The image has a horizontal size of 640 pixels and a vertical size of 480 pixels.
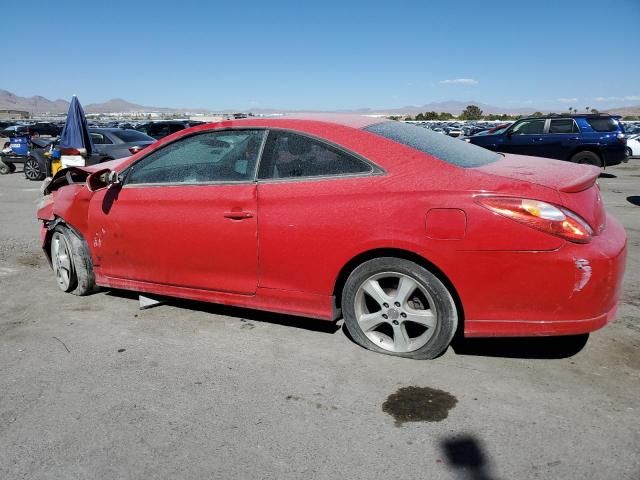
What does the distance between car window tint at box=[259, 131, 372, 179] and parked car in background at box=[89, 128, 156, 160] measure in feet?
34.6

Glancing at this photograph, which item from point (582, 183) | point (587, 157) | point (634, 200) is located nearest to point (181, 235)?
point (582, 183)

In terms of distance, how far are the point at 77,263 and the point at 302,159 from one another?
7.77 feet

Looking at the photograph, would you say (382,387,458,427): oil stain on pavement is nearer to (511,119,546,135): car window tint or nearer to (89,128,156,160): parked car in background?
(89,128,156,160): parked car in background

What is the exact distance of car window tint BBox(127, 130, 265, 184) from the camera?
12.3 feet

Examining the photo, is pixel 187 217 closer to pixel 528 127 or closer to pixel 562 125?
pixel 528 127

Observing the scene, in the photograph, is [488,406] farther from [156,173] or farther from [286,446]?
[156,173]

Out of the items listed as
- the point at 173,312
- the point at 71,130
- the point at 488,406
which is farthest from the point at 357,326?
the point at 71,130

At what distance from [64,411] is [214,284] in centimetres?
129

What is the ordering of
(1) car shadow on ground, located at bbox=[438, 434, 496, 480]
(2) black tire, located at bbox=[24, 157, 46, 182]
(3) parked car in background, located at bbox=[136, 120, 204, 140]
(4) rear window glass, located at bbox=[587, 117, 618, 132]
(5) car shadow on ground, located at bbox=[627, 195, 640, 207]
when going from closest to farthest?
(1) car shadow on ground, located at bbox=[438, 434, 496, 480]
(5) car shadow on ground, located at bbox=[627, 195, 640, 207]
(4) rear window glass, located at bbox=[587, 117, 618, 132]
(2) black tire, located at bbox=[24, 157, 46, 182]
(3) parked car in background, located at bbox=[136, 120, 204, 140]

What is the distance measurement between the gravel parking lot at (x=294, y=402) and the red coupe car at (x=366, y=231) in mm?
292

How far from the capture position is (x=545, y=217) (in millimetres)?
2896

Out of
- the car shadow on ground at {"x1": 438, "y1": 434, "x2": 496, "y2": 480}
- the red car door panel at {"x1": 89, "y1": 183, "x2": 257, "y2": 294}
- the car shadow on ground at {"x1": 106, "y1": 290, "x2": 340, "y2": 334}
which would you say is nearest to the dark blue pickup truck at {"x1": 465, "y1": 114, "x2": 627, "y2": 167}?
the car shadow on ground at {"x1": 106, "y1": 290, "x2": 340, "y2": 334}

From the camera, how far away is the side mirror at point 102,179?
4.20 metres

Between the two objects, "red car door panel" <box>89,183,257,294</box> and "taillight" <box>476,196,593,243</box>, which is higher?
"taillight" <box>476,196,593,243</box>
